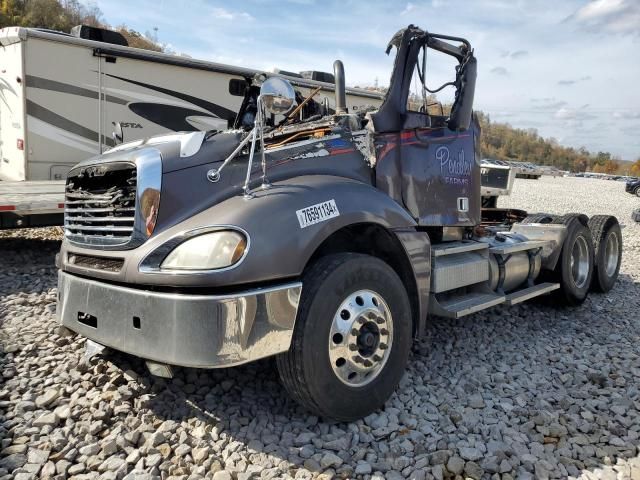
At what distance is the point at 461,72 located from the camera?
4.27 metres

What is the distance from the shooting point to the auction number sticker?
2967 mm

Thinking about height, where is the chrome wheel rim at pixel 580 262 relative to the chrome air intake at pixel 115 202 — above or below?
below

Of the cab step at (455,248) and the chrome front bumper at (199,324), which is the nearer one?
the chrome front bumper at (199,324)

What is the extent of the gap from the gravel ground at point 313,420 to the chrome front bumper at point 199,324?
581 millimetres

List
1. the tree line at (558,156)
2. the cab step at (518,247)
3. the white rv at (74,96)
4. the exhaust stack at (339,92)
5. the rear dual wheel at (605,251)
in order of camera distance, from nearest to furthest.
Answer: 1. the exhaust stack at (339,92)
2. the cab step at (518,247)
3. the rear dual wheel at (605,251)
4. the white rv at (74,96)
5. the tree line at (558,156)

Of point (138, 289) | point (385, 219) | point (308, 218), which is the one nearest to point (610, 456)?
point (385, 219)

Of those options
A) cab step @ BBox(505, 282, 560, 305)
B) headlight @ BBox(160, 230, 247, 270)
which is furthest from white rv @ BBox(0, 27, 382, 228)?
headlight @ BBox(160, 230, 247, 270)

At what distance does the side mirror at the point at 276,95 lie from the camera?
10.2 feet

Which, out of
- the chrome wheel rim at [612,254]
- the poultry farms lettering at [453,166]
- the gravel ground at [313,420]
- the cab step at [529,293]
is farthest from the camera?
the chrome wheel rim at [612,254]

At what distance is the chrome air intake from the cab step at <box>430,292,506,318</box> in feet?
7.22

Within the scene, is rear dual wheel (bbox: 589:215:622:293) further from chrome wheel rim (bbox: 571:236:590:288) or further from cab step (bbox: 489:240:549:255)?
cab step (bbox: 489:240:549:255)

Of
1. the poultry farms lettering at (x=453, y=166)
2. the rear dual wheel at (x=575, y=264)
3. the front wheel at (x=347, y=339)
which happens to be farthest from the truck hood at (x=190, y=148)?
the rear dual wheel at (x=575, y=264)

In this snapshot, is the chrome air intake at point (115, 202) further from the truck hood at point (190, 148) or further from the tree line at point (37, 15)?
the tree line at point (37, 15)

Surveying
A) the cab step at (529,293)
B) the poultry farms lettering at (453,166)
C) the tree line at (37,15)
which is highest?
the tree line at (37,15)
